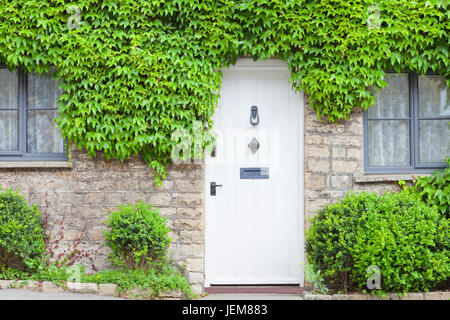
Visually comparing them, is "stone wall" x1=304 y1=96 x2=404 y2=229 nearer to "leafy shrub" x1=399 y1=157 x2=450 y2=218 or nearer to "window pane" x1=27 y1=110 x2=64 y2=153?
"leafy shrub" x1=399 y1=157 x2=450 y2=218

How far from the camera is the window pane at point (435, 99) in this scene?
6156 mm

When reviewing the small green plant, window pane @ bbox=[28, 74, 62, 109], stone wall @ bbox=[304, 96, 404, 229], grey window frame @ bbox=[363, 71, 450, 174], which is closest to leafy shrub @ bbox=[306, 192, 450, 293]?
the small green plant

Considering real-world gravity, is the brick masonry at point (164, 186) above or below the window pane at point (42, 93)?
below

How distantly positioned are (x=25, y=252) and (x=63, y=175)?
3.42ft

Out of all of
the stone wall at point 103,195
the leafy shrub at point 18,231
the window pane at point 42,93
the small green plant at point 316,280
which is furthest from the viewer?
the window pane at point 42,93

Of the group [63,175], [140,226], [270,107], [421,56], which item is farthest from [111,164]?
[421,56]

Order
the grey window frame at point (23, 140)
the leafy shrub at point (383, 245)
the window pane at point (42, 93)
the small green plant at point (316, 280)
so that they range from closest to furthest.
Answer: the leafy shrub at point (383, 245) → the small green plant at point (316, 280) → the grey window frame at point (23, 140) → the window pane at point (42, 93)

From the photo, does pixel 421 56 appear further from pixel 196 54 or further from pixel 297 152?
pixel 196 54

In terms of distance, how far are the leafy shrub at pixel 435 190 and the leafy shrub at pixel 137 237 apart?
3.06m

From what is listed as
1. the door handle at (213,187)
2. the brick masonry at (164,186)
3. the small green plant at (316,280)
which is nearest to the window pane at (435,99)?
the brick masonry at (164,186)

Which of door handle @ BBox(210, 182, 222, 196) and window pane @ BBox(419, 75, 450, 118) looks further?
window pane @ BBox(419, 75, 450, 118)

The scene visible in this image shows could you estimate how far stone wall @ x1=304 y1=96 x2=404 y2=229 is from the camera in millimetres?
5746

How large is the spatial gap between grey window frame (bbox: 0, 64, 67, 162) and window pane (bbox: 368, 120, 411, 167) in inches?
159

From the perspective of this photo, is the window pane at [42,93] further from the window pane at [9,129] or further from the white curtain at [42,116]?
the window pane at [9,129]
